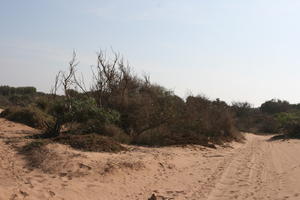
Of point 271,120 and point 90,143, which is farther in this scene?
point 271,120

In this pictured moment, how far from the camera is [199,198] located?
8344 millimetres

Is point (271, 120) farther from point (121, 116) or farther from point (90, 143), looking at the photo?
point (90, 143)

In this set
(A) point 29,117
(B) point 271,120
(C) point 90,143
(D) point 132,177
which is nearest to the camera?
(D) point 132,177

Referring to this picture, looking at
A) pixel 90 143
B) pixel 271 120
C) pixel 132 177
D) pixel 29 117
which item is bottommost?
pixel 132 177

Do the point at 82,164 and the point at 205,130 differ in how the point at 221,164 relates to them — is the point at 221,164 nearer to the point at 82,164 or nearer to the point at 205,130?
the point at 82,164

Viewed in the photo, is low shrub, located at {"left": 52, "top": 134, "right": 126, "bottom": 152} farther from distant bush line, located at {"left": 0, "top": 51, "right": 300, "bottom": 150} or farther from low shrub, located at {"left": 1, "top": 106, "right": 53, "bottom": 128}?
low shrub, located at {"left": 1, "top": 106, "right": 53, "bottom": 128}

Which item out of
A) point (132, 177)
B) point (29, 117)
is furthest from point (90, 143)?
Answer: point (29, 117)

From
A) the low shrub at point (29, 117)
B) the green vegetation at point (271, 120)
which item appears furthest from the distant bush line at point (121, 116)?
the green vegetation at point (271, 120)

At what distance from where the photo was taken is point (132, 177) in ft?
32.6

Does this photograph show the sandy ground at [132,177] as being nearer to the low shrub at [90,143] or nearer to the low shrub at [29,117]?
the low shrub at [90,143]

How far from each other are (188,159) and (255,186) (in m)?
4.31

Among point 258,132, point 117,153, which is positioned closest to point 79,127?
point 117,153

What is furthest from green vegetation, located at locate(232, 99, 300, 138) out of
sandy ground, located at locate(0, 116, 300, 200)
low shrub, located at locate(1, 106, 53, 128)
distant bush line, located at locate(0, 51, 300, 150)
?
low shrub, located at locate(1, 106, 53, 128)

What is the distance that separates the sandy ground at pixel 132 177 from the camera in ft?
26.9
